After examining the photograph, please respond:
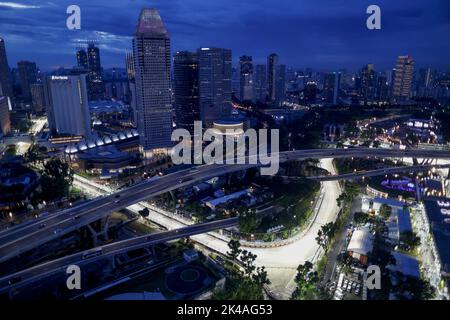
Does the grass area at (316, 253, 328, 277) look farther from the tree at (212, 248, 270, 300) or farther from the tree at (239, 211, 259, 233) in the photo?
the tree at (239, 211, 259, 233)

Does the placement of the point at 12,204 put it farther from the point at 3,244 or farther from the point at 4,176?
the point at 3,244

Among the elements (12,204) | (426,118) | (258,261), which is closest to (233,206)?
(258,261)

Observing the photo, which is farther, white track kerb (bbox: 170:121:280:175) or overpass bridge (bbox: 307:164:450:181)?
white track kerb (bbox: 170:121:280:175)

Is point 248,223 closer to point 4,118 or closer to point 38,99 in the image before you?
point 4,118

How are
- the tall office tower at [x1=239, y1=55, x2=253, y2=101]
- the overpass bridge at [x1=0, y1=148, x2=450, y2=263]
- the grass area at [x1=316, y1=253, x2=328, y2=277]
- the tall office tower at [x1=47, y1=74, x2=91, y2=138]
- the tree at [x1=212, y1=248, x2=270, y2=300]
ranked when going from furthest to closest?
the tall office tower at [x1=239, y1=55, x2=253, y2=101], the tall office tower at [x1=47, y1=74, x2=91, y2=138], the grass area at [x1=316, y1=253, x2=328, y2=277], the overpass bridge at [x1=0, y1=148, x2=450, y2=263], the tree at [x1=212, y1=248, x2=270, y2=300]

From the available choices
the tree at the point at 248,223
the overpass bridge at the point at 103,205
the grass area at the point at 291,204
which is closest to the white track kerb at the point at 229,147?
the overpass bridge at the point at 103,205

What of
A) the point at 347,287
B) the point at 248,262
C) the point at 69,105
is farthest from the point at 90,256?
the point at 69,105

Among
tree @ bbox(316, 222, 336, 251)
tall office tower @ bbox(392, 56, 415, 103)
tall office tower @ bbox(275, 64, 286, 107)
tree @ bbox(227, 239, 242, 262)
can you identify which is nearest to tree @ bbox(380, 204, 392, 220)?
tree @ bbox(316, 222, 336, 251)
